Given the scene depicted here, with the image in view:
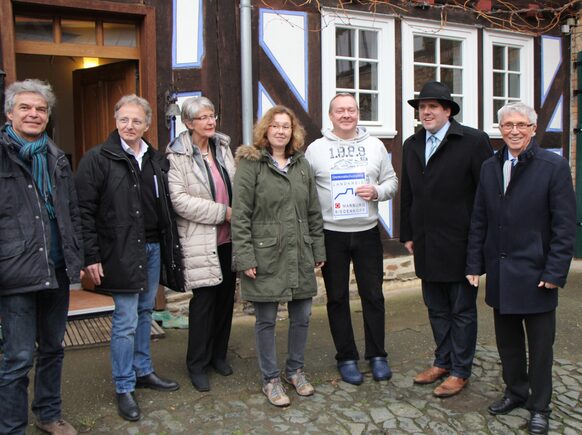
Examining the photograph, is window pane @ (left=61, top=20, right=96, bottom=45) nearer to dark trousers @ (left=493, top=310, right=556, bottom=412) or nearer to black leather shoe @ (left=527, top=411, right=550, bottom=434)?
dark trousers @ (left=493, top=310, right=556, bottom=412)

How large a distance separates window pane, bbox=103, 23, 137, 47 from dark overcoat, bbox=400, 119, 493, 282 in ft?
9.25

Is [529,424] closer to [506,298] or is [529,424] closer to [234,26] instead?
[506,298]

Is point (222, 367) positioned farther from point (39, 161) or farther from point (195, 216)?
point (39, 161)

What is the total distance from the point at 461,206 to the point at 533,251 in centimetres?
61

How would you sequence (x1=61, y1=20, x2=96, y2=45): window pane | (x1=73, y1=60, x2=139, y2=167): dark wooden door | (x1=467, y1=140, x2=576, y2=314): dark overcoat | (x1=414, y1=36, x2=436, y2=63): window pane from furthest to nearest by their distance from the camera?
(x1=414, y1=36, x2=436, y2=63): window pane < (x1=73, y1=60, x2=139, y2=167): dark wooden door < (x1=61, y1=20, x2=96, y2=45): window pane < (x1=467, y1=140, x2=576, y2=314): dark overcoat

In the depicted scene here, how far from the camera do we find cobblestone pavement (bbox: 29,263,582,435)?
134 inches

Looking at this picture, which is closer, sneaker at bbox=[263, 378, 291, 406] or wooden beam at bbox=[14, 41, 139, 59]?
sneaker at bbox=[263, 378, 291, 406]

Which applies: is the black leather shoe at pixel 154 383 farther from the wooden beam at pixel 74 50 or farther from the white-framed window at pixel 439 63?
the white-framed window at pixel 439 63

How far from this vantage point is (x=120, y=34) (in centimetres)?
516

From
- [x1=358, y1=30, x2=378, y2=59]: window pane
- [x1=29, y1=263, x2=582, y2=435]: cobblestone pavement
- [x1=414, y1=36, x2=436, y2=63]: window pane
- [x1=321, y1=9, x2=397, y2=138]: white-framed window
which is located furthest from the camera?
[x1=414, y1=36, x2=436, y2=63]: window pane

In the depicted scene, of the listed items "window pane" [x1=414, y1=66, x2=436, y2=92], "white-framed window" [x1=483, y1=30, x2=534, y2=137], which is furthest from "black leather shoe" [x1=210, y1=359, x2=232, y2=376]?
"white-framed window" [x1=483, y1=30, x2=534, y2=137]

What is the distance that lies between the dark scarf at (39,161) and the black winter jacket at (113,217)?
0.31 meters

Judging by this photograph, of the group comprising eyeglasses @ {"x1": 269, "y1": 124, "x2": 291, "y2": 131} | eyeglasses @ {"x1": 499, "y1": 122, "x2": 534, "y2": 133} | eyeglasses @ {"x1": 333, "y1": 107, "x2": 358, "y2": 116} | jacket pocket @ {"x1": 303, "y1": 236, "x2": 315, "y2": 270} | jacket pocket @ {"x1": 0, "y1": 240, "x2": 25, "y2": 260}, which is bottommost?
jacket pocket @ {"x1": 303, "y1": 236, "x2": 315, "y2": 270}

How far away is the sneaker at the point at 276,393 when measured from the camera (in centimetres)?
364
